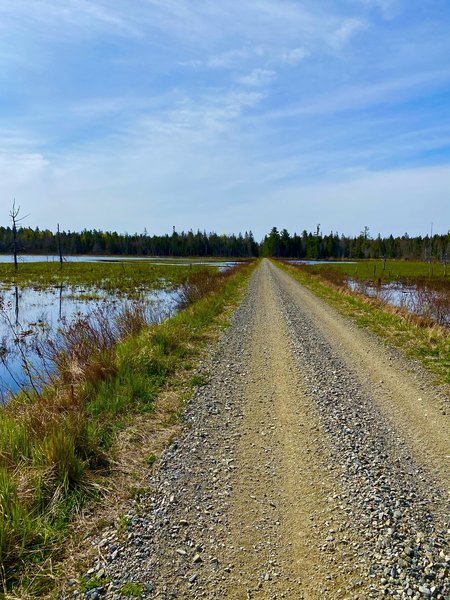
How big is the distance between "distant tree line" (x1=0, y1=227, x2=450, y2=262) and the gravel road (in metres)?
136

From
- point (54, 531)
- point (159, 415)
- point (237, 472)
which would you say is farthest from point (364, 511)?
point (159, 415)

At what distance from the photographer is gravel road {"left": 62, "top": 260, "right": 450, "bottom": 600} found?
119 inches

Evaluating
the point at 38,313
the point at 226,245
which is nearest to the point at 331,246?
the point at 226,245

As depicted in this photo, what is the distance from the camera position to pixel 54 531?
349 centimetres

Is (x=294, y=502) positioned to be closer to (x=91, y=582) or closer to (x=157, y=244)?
(x=91, y=582)

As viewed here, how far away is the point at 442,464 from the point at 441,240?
485 ft

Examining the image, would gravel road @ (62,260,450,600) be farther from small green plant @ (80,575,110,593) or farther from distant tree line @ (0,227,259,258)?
distant tree line @ (0,227,259,258)

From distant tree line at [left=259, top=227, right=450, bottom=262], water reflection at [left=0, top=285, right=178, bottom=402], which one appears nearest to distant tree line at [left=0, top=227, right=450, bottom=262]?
distant tree line at [left=259, top=227, right=450, bottom=262]

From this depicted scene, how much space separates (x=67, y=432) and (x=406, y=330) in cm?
1160

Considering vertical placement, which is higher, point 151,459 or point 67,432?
point 67,432

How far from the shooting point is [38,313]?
19375 millimetres

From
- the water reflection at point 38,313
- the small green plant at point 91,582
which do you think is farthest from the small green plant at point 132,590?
the water reflection at point 38,313

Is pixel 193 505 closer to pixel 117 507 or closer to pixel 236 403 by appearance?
pixel 117 507

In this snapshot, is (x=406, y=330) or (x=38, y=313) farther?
(x=38, y=313)
